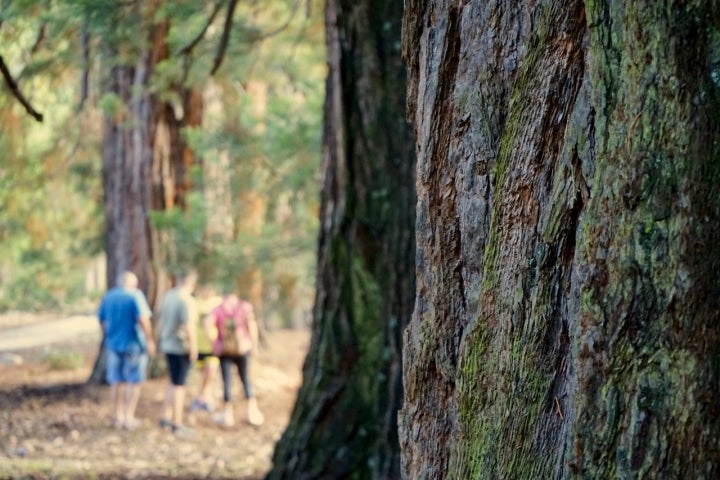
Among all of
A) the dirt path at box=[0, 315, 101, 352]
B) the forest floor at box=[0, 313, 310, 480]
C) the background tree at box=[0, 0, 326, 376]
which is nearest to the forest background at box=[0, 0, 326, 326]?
the background tree at box=[0, 0, 326, 376]

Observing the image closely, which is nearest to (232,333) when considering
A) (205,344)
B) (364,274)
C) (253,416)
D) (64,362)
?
(205,344)

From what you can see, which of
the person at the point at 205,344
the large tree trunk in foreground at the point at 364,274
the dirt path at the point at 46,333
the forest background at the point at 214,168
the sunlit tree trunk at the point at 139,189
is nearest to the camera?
the large tree trunk in foreground at the point at 364,274

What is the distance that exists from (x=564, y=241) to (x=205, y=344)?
1031 centimetres

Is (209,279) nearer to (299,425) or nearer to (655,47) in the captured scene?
(299,425)

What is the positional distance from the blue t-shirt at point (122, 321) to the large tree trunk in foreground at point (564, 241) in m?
9.47

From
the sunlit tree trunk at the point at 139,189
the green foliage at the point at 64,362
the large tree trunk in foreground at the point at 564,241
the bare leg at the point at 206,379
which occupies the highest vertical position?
the sunlit tree trunk at the point at 139,189

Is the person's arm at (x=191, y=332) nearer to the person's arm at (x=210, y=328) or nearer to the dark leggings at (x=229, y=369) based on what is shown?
the person's arm at (x=210, y=328)

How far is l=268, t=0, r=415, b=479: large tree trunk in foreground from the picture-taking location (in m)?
6.02

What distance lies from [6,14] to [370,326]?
2.86 m

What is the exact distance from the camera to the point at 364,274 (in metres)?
6.12

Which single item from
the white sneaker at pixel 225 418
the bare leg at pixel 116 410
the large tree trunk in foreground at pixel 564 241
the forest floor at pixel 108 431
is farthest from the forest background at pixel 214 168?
the large tree trunk in foreground at pixel 564 241

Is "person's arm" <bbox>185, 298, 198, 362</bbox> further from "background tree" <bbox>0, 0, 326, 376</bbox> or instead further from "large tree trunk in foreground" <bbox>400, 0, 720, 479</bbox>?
"large tree trunk in foreground" <bbox>400, 0, 720, 479</bbox>

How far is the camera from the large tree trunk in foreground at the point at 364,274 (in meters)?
6.02

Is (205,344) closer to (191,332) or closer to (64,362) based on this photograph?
(191,332)
